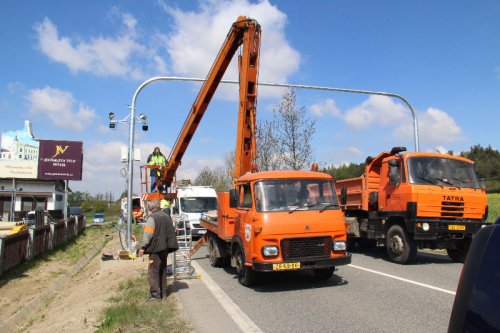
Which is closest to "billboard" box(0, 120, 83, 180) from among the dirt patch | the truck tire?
the dirt patch

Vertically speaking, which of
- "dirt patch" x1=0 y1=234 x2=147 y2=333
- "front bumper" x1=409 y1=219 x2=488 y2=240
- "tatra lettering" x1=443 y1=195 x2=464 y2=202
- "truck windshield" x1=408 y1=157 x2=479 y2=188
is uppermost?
"truck windshield" x1=408 y1=157 x2=479 y2=188

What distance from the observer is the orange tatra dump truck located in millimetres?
11141

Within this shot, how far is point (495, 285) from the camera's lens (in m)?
1.92

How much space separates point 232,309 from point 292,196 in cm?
266

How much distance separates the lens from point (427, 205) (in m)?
11.1

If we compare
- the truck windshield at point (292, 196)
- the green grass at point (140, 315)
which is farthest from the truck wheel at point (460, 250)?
the green grass at point (140, 315)

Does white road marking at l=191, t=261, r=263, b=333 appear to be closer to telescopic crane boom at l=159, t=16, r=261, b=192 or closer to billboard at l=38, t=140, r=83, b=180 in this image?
telescopic crane boom at l=159, t=16, r=261, b=192

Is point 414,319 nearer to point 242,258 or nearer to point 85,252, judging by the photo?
point 242,258

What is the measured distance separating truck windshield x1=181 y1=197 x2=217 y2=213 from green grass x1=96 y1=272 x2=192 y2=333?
499 inches

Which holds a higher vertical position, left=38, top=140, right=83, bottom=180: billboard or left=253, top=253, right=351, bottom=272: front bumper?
left=38, top=140, right=83, bottom=180: billboard

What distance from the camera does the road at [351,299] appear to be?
604cm

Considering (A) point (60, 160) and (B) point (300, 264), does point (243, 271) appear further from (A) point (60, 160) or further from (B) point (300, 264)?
(A) point (60, 160)

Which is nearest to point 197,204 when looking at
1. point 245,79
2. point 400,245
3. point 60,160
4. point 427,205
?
point 245,79

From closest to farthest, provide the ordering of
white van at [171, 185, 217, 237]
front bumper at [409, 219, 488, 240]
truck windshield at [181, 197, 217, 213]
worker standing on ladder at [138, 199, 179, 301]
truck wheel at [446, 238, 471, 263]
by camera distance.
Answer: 1. worker standing on ladder at [138, 199, 179, 301]
2. front bumper at [409, 219, 488, 240]
3. truck wheel at [446, 238, 471, 263]
4. white van at [171, 185, 217, 237]
5. truck windshield at [181, 197, 217, 213]
